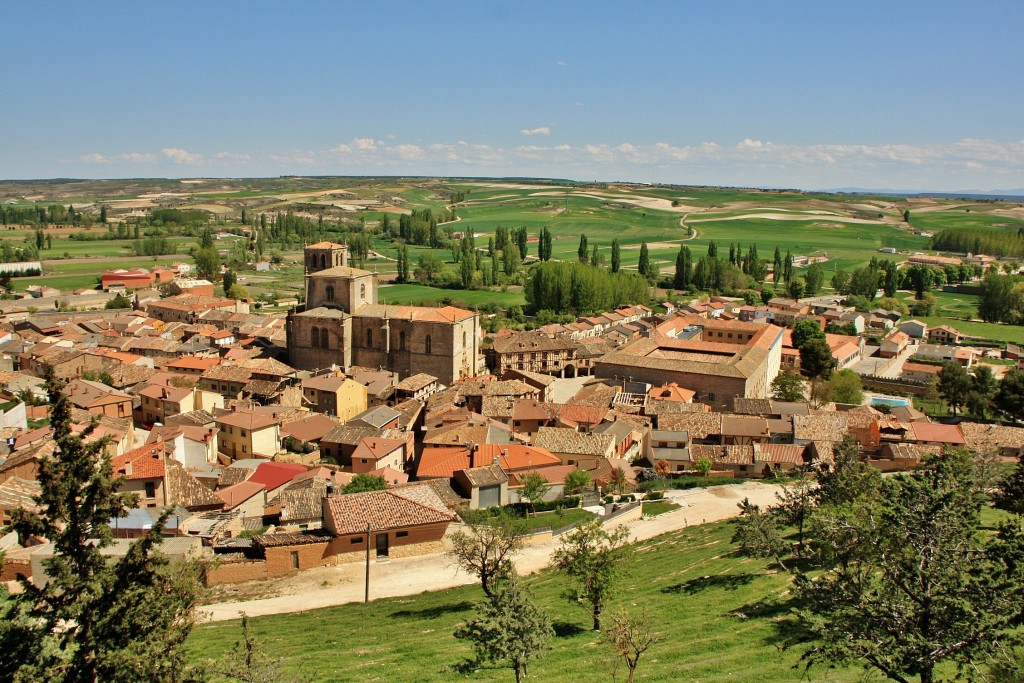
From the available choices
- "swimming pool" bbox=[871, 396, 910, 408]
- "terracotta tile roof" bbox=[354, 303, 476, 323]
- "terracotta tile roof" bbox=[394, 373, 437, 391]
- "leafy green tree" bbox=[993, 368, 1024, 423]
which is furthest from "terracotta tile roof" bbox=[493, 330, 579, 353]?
"leafy green tree" bbox=[993, 368, 1024, 423]

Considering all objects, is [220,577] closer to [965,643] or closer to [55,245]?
[965,643]

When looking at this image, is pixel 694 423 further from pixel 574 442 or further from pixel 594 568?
pixel 594 568

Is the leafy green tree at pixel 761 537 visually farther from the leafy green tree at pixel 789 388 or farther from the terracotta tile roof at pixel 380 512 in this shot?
the leafy green tree at pixel 789 388

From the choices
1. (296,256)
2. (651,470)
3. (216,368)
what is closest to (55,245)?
(296,256)

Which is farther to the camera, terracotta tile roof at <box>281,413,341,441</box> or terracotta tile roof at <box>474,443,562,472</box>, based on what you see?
terracotta tile roof at <box>281,413,341,441</box>

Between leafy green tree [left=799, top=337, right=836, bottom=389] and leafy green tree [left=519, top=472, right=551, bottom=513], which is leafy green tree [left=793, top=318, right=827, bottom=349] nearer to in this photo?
leafy green tree [left=799, top=337, right=836, bottom=389]

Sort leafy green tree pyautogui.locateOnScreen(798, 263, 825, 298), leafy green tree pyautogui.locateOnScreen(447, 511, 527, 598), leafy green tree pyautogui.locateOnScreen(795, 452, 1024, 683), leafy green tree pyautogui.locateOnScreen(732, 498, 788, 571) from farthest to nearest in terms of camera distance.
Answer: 1. leafy green tree pyautogui.locateOnScreen(798, 263, 825, 298)
2. leafy green tree pyautogui.locateOnScreen(447, 511, 527, 598)
3. leafy green tree pyautogui.locateOnScreen(732, 498, 788, 571)
4. leafy green tree pyautogui.locateOnScreen(795, 452, 1024, 683)

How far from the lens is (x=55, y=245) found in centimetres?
12988

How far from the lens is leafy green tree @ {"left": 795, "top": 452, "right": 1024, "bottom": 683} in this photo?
8.91 meters

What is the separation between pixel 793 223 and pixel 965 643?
195404 millimetres

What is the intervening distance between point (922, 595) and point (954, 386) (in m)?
42.1

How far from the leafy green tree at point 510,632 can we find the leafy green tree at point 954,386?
40.1 meters

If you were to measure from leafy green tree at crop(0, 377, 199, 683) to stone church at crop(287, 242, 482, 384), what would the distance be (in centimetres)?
3595

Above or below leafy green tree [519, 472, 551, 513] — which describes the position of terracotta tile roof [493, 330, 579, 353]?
above
